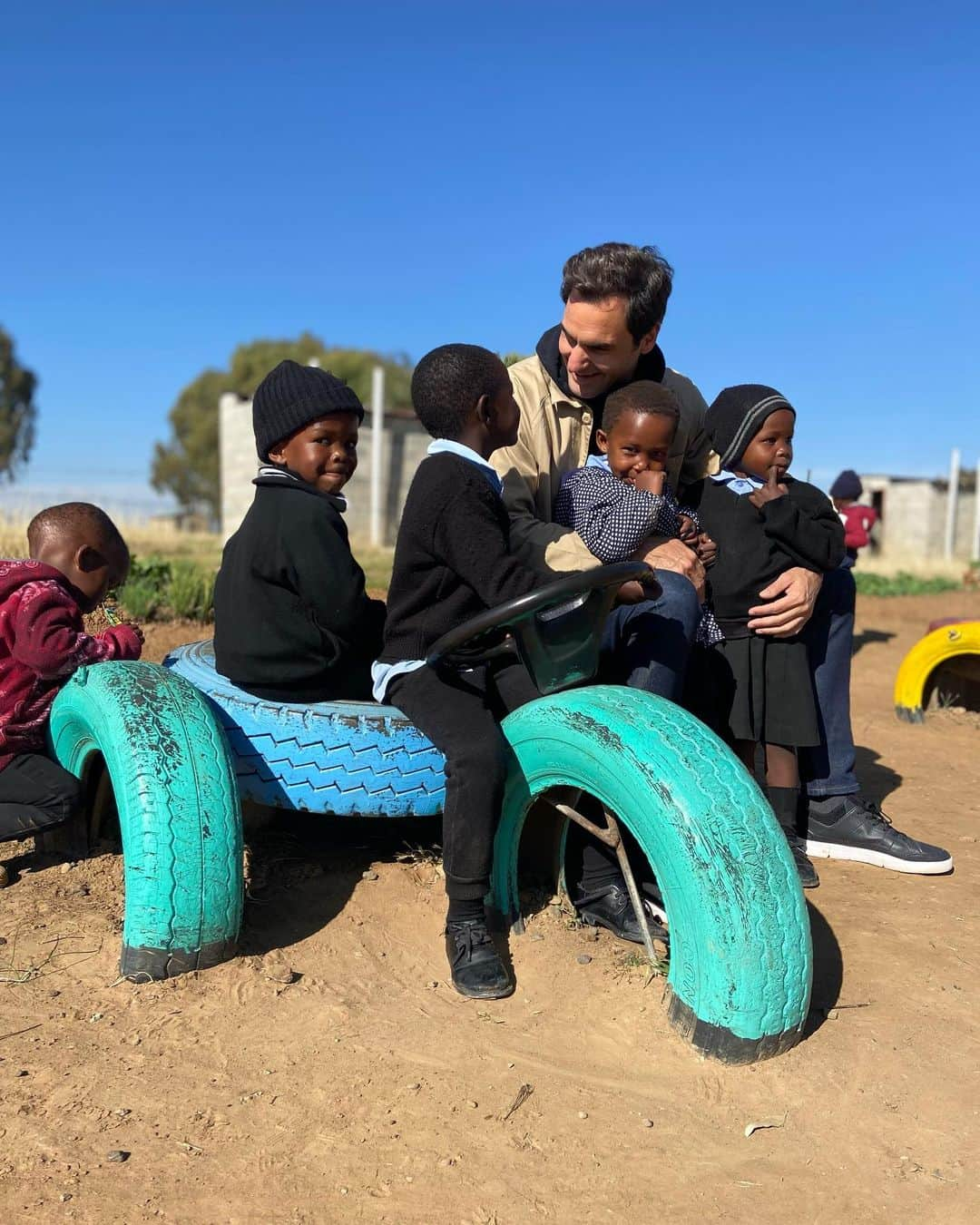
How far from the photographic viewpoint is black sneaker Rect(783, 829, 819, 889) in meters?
3.53

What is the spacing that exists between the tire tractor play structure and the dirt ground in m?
0.16

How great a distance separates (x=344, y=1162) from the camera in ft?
6.62

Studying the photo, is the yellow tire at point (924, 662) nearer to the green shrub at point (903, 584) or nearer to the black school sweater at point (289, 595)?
the black school sweater at point (289, 595)

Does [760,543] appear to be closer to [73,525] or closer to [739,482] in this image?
[739,482]

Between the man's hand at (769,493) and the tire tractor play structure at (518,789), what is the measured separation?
126 cm

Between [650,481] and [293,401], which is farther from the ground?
[293,401]

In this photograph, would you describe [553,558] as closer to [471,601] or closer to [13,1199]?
[471,601]

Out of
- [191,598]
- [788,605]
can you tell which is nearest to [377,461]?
[191,598]

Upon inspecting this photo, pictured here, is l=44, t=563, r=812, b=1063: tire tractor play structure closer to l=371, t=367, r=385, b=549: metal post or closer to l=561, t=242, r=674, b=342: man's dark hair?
l=561, t=242, r=674, b=342: man's dark hair

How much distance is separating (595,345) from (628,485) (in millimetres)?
597

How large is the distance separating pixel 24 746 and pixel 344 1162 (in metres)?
2.05

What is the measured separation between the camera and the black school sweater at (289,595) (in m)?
3.12

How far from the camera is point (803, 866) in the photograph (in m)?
3.62

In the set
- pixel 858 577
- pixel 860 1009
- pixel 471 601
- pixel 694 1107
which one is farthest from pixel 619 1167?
pixel 858 577
